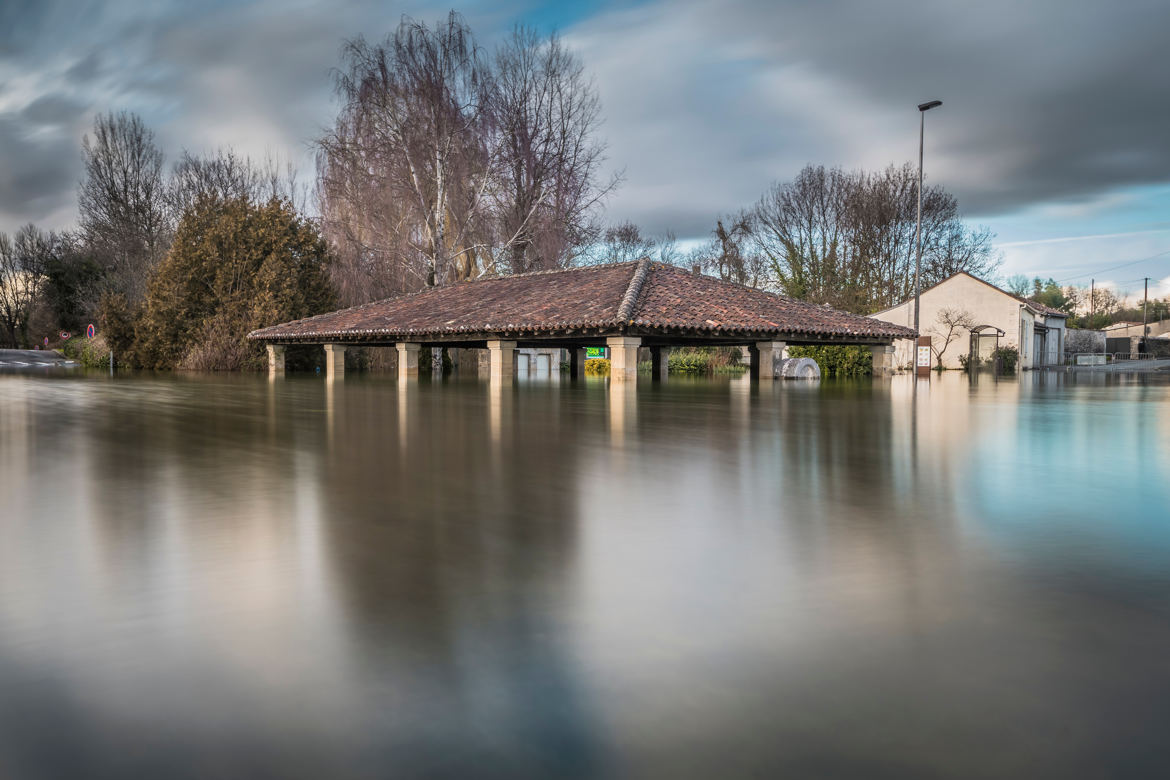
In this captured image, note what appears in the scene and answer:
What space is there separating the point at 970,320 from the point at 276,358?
113 ft

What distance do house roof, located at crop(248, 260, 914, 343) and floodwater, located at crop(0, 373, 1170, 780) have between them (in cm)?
1422

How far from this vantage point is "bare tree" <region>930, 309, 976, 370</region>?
42.5m

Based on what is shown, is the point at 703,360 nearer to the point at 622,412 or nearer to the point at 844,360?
the point at 844,360

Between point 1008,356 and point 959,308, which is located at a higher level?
point 959,308

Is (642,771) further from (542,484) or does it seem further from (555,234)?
(555,234)

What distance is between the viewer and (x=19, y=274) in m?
66.6

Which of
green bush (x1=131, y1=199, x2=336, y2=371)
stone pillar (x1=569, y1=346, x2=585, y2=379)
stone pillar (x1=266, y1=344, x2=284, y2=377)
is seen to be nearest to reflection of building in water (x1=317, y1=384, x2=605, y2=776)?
stone pillar (x1=569, y1=346, x2=585, y2=379)

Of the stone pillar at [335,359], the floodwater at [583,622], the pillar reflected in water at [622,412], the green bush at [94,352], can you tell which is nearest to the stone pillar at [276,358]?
the stone pillar at [335,359]

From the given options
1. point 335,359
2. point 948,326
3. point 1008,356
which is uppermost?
point 948,326

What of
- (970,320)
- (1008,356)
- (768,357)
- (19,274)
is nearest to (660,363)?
(768,357)

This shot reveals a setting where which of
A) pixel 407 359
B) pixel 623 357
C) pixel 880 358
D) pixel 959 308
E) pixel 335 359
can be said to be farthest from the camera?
pixel 959 308

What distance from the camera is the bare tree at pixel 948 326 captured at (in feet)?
140

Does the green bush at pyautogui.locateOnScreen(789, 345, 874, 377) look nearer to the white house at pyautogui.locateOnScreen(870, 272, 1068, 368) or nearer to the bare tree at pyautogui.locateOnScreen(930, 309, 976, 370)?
the white house at pyautogui.locateOnScreen(870, 272, 1068, 368)

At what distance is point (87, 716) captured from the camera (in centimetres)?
211
